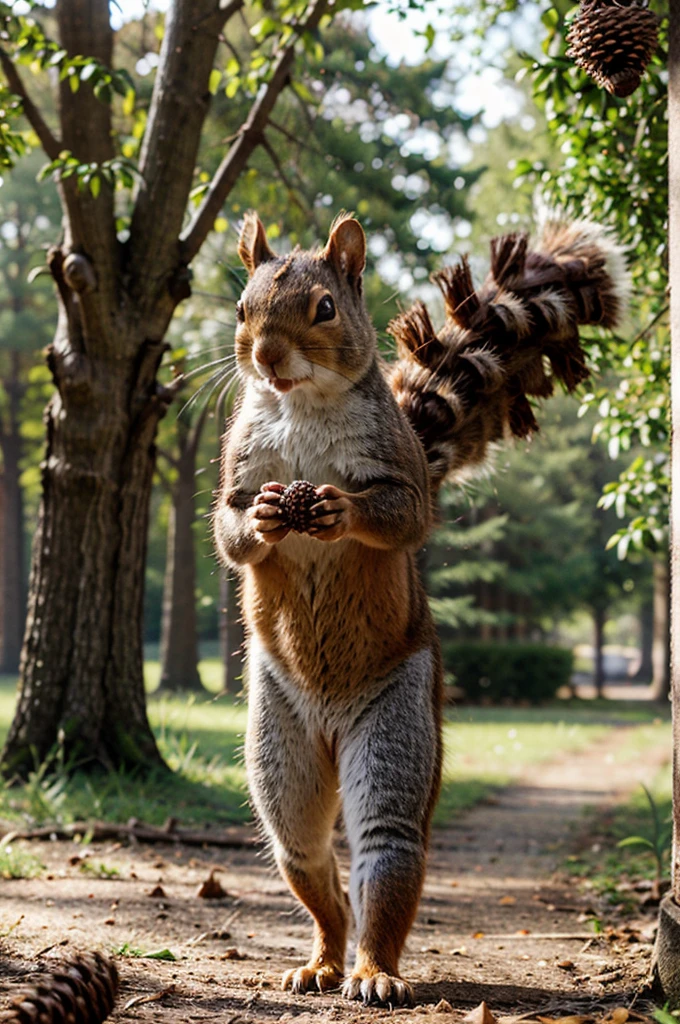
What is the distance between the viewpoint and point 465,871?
6617 mm

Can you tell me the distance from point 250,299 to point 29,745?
473 cm

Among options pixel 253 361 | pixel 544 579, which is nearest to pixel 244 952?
pixel 253 361

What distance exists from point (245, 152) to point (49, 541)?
294 centimetres

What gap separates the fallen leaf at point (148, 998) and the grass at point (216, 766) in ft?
3.40

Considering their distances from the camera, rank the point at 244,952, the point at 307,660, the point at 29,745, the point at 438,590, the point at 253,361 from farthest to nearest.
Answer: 1. the point at 438,590
2. the point at 29,745
3. the point at 244,952
4. the point at 307,660
5. the point at 253,361

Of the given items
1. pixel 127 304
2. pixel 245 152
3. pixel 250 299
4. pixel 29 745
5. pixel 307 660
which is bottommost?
pixel 29 745

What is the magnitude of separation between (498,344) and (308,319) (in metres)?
1.23

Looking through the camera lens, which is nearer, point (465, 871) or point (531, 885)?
point (531, 885)

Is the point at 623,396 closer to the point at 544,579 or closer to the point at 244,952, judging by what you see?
the point at 244,952

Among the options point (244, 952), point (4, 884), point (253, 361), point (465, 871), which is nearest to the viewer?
point (253, 361)

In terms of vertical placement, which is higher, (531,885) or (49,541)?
(49,541)

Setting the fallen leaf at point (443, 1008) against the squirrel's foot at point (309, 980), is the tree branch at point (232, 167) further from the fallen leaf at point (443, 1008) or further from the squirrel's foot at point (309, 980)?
the fallen leaf at point (443, 1008)

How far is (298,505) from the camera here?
3.18 m

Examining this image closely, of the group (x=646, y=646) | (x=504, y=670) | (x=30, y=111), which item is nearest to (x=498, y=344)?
(x=30, y=111)
